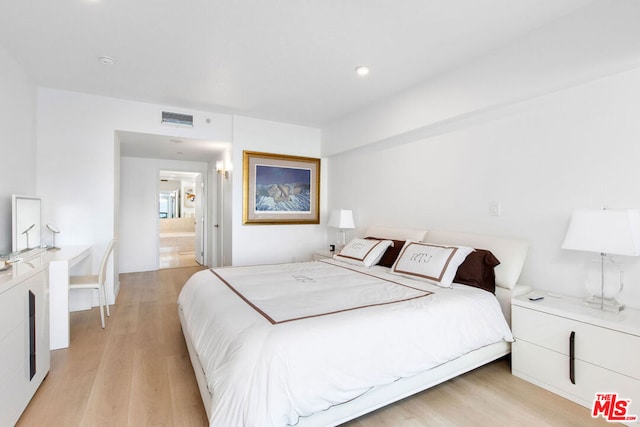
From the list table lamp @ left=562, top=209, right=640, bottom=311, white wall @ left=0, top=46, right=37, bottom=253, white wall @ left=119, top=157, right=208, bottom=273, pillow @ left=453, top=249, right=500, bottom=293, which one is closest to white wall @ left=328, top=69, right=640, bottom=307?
table lamp @ left=562, top=209, right=640, bottom=311

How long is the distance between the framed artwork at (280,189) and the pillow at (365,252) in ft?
5.43

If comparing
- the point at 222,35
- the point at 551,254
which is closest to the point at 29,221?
the point at 222,35

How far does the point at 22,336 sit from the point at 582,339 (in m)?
3.35

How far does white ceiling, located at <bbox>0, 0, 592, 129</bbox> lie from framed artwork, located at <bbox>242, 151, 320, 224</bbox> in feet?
4.18

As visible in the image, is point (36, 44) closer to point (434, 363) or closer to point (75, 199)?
point (75, 199)

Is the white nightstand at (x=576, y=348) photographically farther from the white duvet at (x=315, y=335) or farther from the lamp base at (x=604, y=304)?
the white duvet at (x=315, y=335)

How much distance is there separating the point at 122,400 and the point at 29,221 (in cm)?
229

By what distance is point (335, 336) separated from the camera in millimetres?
1579

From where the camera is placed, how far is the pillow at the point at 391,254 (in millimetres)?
3180

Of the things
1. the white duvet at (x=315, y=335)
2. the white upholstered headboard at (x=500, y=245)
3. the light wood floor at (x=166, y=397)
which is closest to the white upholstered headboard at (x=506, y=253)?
the white upholstered headboard at (x=500, y=245)

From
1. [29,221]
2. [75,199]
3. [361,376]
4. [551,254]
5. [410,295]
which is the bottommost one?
[361,376]

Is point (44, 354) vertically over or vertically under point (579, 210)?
under

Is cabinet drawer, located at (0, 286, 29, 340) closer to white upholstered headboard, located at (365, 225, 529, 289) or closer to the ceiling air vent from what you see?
the ceiling air vent

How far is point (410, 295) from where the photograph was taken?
2.17m
